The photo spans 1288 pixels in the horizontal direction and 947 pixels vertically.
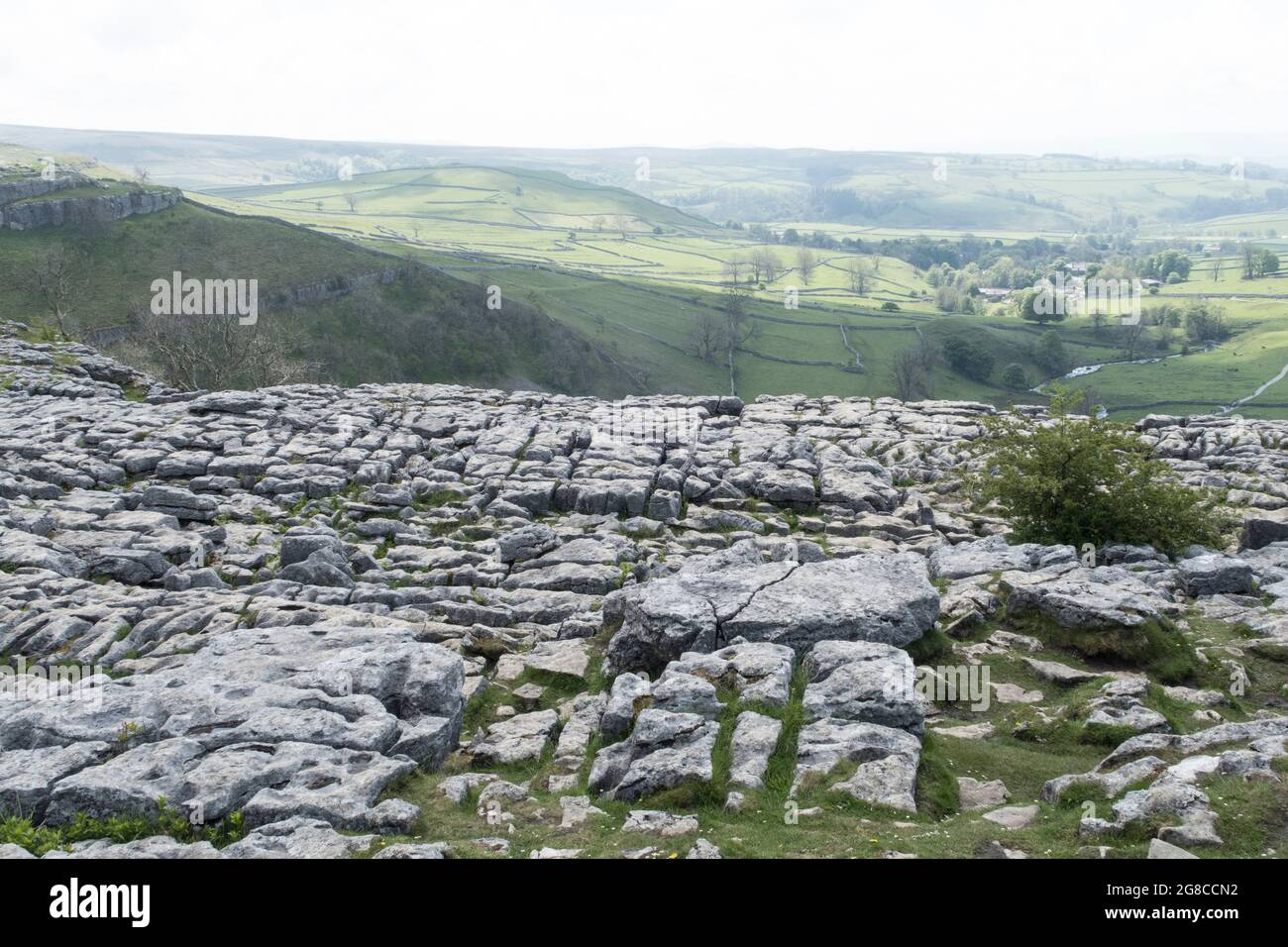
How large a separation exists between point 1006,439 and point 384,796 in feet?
80.7

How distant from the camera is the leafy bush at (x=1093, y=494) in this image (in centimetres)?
2805

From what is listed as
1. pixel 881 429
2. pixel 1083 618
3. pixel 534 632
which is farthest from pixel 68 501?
pixel 881 429

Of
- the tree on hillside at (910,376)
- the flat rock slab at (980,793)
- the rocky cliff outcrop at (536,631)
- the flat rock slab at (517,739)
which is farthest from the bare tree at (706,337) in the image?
Answer: the flat rock slab at (980,793)

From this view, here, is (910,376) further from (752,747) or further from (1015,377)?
(752,747)

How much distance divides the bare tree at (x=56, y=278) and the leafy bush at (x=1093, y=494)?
320 ft

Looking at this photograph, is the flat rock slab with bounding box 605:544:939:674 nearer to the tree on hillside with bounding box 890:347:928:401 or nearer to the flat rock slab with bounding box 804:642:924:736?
the flat rock slab with bounding box 804:642:924:736

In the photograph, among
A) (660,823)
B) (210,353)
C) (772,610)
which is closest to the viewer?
(660,823)

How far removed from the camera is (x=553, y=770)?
15273mm

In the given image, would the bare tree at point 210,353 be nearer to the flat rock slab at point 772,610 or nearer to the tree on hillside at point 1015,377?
the flat rock slab at point 772,610

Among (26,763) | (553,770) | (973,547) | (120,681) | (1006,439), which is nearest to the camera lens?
(26,763)

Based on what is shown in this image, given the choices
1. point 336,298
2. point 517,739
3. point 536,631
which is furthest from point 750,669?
point 336,298

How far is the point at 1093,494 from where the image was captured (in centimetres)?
2869

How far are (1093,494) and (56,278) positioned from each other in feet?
331
